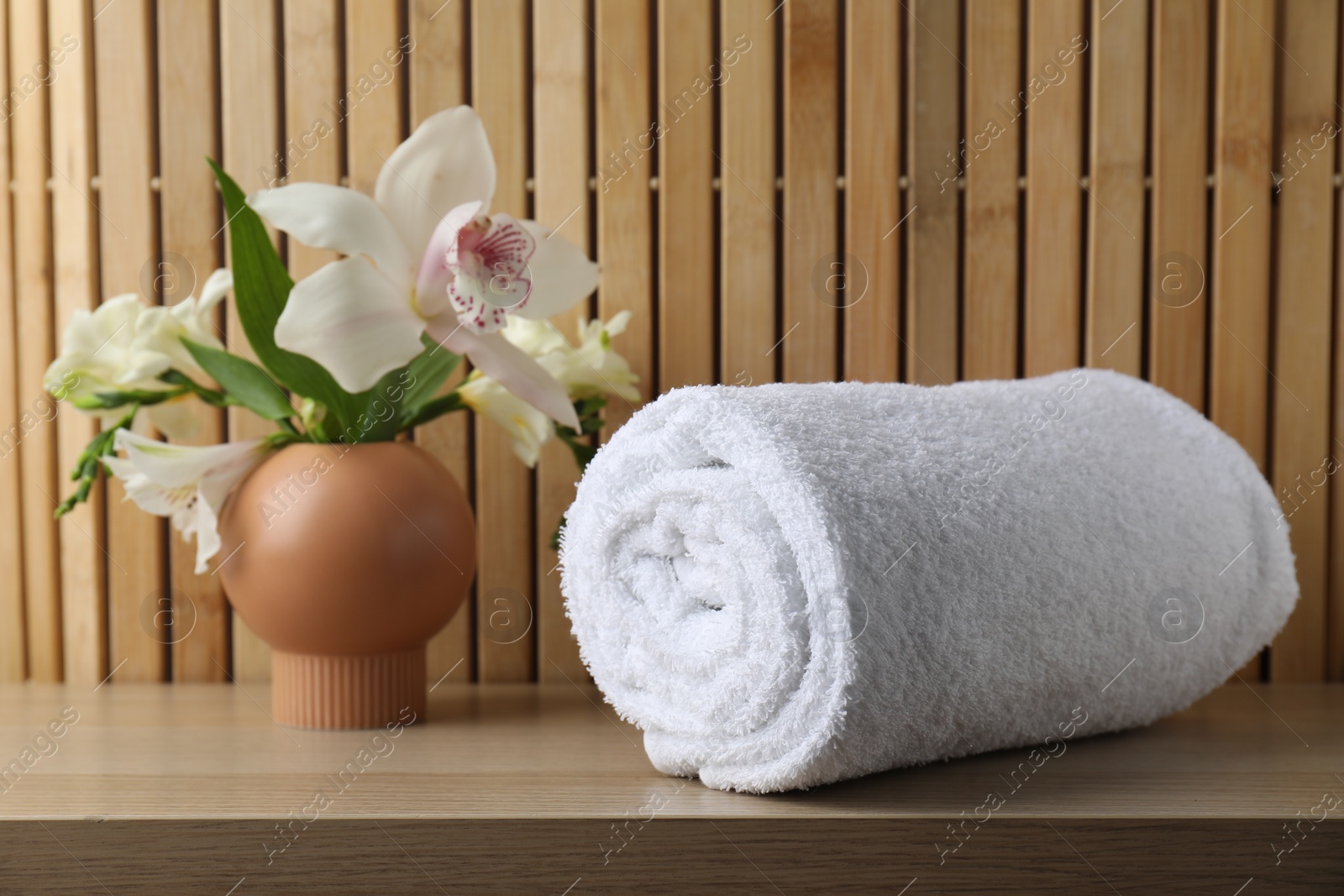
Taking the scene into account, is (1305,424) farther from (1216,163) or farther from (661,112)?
(661,112)

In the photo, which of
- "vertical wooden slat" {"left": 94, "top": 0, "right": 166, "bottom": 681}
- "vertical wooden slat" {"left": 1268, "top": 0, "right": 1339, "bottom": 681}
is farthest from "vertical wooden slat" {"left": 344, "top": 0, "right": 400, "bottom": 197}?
"vertical wooden slat" {"left": 1268, "top": 0, "right": 1339, "bottom": 681}

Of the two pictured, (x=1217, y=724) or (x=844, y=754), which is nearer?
(x=844, y=754)

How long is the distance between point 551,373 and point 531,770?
9.2 inches

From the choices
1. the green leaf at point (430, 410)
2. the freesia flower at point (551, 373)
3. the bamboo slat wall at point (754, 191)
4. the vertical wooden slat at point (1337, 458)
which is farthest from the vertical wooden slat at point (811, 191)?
the vertical wooden slat at point (1337, 458)

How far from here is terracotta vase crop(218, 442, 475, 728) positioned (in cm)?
58

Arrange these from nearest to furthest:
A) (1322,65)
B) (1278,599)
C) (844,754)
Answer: (844,754)
(1278,599)
(1322,65)

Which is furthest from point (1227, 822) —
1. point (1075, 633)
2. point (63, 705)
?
point (63, 705)

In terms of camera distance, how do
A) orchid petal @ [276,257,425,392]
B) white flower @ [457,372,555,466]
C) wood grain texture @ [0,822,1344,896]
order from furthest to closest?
1. white flower @ [457,372,555,466]
2. orchid petal @ [276,257,425,392]
3. wood grain texture @ [0,822,1344,896]

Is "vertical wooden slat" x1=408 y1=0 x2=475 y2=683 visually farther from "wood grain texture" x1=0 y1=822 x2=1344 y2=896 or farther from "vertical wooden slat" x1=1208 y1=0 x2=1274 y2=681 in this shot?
"vertical wooden slat" x1=1208 y1=0 x2=1274 y2=681

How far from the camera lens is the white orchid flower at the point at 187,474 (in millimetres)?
593

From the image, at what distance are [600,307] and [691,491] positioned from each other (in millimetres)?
284

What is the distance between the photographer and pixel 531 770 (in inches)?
20.5

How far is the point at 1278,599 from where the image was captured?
0.59m

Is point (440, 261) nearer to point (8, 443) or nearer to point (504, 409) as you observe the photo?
point (504, 409)
